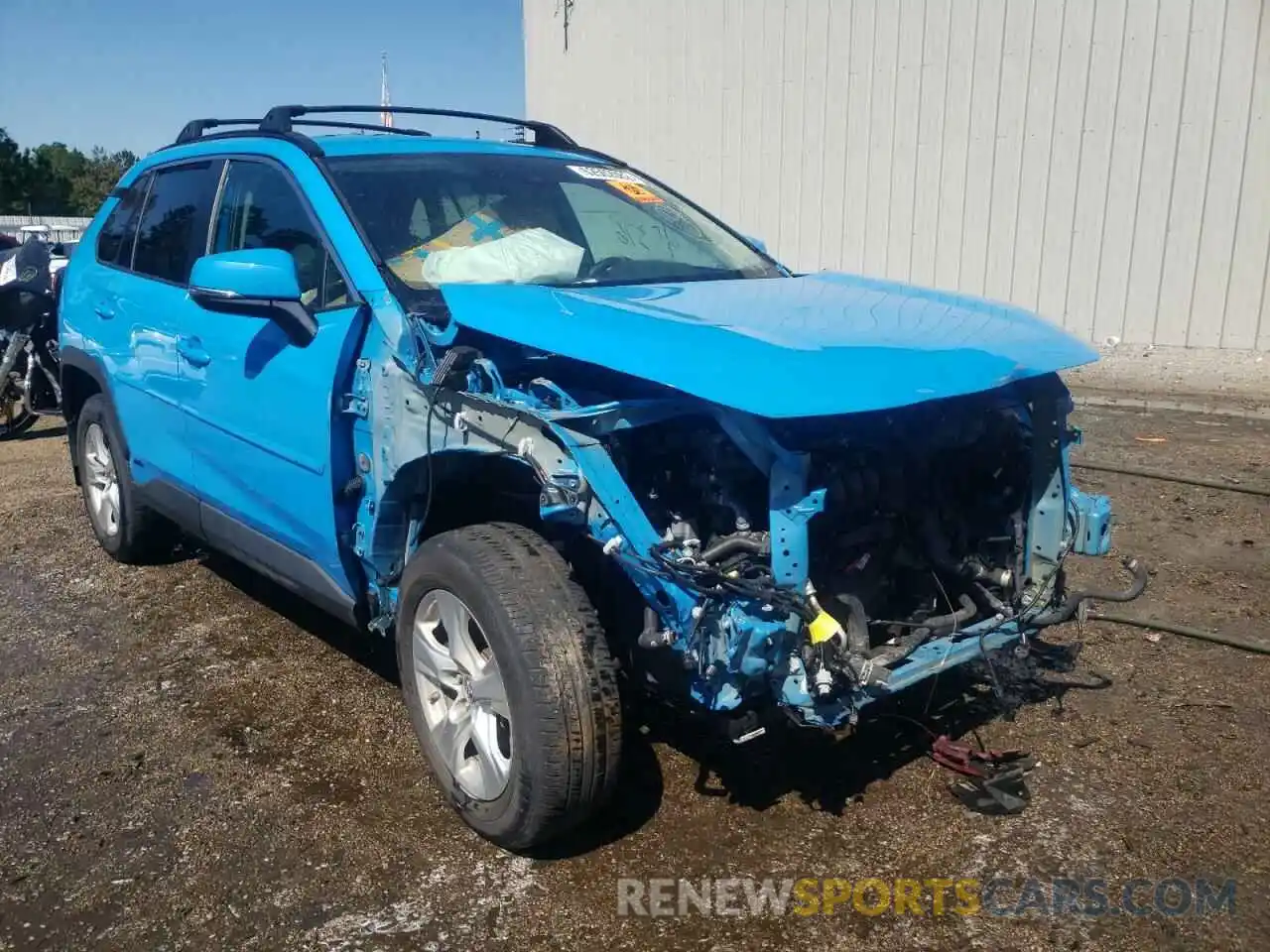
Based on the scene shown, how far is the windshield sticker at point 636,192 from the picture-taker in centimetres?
415

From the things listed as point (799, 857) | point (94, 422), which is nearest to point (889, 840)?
point (799, 857)

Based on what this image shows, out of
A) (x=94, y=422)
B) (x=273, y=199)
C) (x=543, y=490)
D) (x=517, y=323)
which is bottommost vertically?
(x=94, y=422)

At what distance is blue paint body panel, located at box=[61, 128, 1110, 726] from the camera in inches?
95.1

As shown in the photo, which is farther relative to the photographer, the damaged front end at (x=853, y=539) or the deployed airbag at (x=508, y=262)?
the deployed airbag at (x=508, y=262)

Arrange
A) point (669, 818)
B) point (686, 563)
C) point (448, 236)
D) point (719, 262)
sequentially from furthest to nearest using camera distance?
point (719, 262)
point (448, 236)
point (669, 818)
point (686, 563)

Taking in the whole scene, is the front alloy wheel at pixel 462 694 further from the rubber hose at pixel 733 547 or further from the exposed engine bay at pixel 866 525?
the rubber hose at pixel 733 547

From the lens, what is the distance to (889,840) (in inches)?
113

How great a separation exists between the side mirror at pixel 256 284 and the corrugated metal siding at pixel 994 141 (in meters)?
8.60

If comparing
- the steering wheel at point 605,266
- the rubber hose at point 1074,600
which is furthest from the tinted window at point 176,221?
the rubber hose at point 1074,600

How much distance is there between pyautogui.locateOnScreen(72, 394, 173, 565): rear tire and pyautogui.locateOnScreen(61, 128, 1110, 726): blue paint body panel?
2.70ft

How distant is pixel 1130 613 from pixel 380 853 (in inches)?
121

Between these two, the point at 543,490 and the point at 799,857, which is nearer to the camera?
the point at 543,490

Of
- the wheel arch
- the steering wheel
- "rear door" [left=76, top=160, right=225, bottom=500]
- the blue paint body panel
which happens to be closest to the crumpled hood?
the blue paint body panel

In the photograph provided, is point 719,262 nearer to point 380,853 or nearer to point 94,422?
point 380,853
